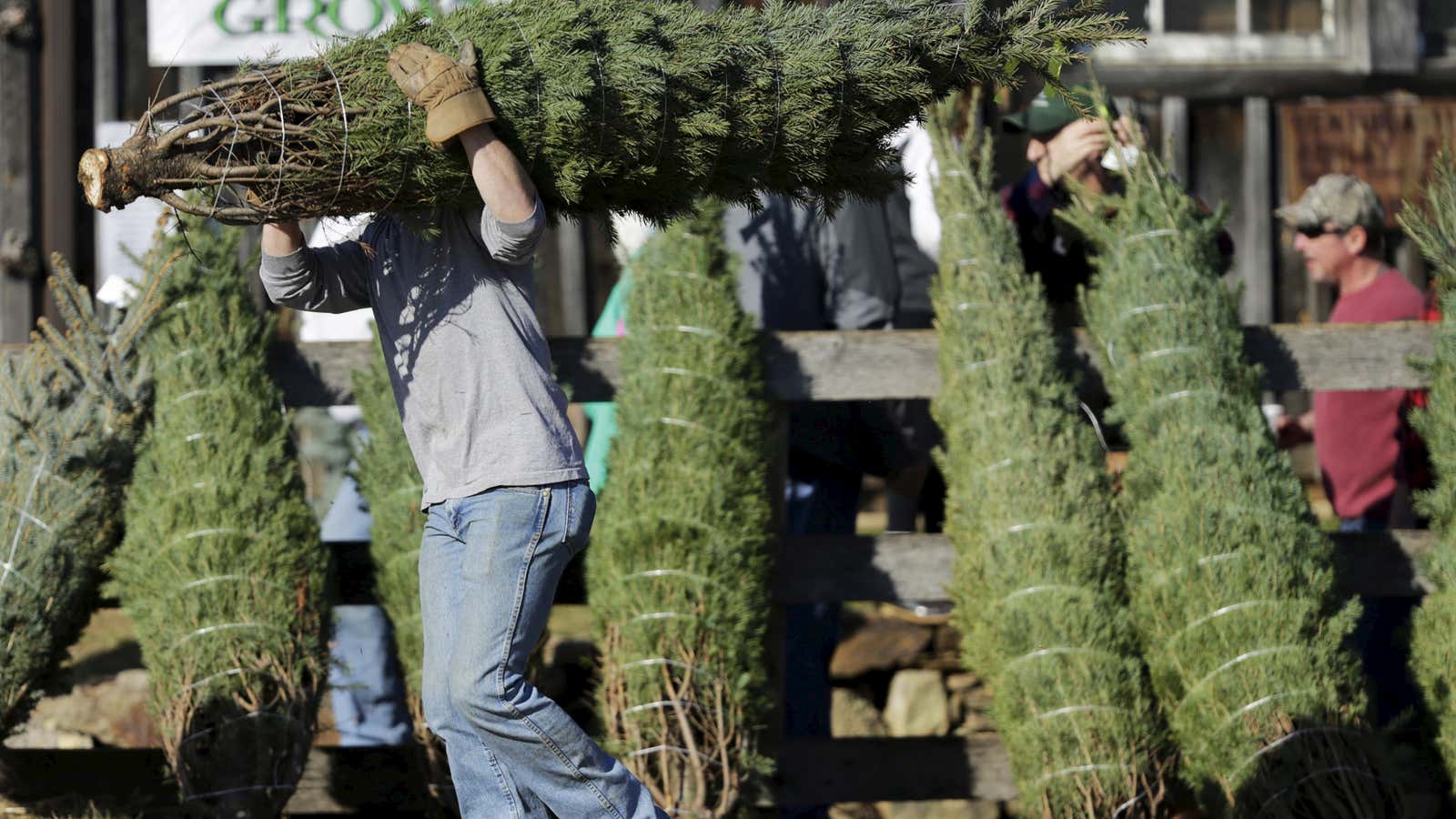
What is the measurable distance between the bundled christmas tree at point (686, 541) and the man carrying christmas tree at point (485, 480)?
0.85m

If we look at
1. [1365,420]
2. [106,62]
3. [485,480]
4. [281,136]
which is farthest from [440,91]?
[106,62]

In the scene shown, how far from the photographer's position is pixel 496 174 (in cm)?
289

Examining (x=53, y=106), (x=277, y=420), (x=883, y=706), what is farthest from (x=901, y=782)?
(x=53, y=106)

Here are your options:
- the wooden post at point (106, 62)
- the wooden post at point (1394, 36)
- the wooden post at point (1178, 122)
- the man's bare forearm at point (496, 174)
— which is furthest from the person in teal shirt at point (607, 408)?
the wooden post at point (1394, 36)

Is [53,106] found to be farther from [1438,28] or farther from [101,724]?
[1438,28]

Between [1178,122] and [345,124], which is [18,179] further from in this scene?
[1178,122]

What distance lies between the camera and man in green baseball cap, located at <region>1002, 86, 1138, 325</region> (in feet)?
15.8

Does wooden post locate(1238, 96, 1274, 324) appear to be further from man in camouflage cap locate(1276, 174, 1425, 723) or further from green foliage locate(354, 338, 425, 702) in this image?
green foliage locate(354, 338, 425, 702)

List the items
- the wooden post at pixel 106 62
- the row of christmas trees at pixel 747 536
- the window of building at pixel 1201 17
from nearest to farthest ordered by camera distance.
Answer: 1. the row of christmas trees at pixel 747 536
2. the wooden post at pixel 106 62
3. the window of building at pixel 1201 17

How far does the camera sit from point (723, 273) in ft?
14.8

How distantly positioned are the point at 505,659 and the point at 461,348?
630 millimetres

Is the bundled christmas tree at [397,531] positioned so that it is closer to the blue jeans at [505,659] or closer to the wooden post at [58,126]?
the blue jeans at [505,659]

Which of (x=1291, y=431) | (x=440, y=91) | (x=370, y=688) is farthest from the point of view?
(x=1291, y=431)

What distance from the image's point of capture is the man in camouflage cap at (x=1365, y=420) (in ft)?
16.3
